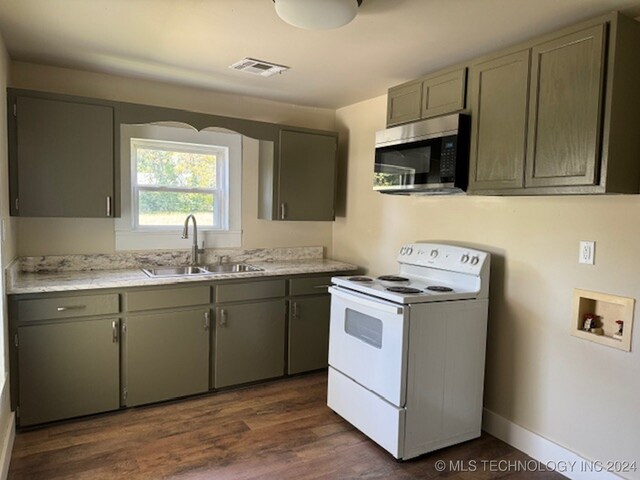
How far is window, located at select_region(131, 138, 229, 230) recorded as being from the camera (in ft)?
11.3

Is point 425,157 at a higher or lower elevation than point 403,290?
higher

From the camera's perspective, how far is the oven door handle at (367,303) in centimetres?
239

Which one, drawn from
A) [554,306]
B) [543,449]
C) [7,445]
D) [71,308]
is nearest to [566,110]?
[554,306]

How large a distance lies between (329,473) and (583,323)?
5.10ft

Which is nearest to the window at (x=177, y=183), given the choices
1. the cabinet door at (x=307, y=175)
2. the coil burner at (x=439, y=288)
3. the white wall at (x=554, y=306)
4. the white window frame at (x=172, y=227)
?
the white window frame at (x=172, y=227)

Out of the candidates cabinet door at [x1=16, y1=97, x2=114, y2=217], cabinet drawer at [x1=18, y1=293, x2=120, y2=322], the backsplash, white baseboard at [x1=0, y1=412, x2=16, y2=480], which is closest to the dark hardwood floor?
white baseboard at [x1=0, y1=412, x2=16, y2=480]

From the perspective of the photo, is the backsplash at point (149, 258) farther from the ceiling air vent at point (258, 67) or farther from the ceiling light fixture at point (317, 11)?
Answer: the ceiling light fixture at point (317, 11)

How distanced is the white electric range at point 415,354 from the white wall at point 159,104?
132 cm

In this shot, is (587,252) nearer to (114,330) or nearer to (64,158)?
(114,330)

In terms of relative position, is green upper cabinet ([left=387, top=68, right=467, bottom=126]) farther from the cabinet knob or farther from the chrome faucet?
the cabinet knob

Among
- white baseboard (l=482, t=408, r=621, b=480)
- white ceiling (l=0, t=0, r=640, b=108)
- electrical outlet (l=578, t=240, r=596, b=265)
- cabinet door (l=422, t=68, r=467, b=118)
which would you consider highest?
white ceiling (l=0, t=0, r=640, b=108)

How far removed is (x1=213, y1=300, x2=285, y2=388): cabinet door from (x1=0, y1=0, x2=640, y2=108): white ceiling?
1.74 meters

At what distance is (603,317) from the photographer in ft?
7.32

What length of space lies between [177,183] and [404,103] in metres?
1.91
